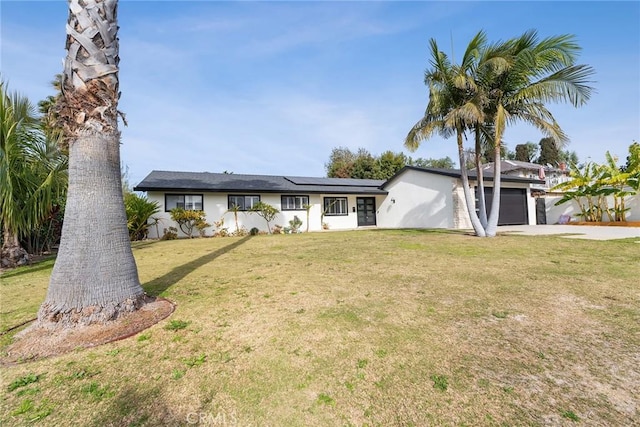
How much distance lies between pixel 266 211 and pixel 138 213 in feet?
20.6

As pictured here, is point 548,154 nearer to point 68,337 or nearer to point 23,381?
point 68,337

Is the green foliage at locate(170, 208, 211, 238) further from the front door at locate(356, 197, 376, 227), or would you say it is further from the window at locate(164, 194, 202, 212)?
the front door at locate(356, 197, 376, 227)

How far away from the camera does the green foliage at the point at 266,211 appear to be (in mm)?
16344

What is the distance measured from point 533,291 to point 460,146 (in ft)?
28.2

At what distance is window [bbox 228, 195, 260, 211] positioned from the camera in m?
16.7

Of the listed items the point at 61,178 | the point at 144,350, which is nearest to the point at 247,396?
the point at 144,350

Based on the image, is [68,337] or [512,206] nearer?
[68,337]

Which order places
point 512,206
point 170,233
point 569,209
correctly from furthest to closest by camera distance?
point 569,209 → point 512,206 → point 170,233

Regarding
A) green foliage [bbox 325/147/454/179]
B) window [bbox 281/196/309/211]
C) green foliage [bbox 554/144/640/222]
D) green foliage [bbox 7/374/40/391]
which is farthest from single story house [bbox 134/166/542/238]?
green foliage [bbox 7/374/40/391]

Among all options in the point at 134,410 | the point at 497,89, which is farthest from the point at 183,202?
the point at 497,89

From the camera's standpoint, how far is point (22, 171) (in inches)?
287

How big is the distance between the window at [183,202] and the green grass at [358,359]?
34.0ft

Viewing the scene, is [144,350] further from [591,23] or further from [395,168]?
[395,168]

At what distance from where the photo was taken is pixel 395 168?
115ft
